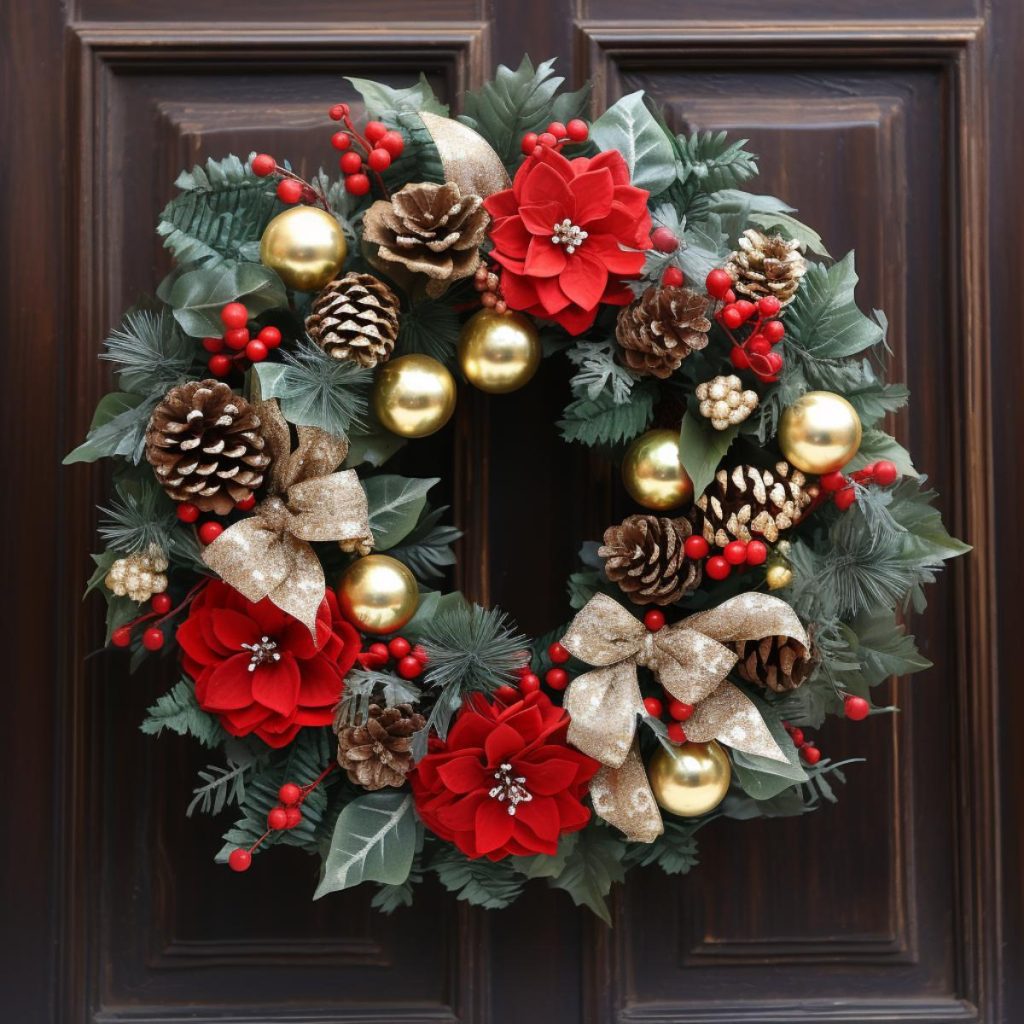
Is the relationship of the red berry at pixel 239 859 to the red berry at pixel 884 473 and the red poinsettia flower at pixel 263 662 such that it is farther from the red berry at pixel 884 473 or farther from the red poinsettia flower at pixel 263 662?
the red berry at pixel 884 473

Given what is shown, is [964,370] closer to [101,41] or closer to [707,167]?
[707,167]

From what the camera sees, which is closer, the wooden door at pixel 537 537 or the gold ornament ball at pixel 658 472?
the gold ornament ball at pixel 658 472

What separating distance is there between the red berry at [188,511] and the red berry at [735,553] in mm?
381

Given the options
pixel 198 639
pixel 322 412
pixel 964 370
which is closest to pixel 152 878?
pixel 198 639

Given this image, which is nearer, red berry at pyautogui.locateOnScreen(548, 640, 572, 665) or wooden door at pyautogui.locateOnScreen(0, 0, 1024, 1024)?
red berry at pyautogui.locateOnScreen(548, 640, 572, 665)

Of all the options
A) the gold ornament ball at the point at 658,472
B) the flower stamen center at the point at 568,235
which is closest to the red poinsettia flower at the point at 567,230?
the flower stamen center at the point at 568,235

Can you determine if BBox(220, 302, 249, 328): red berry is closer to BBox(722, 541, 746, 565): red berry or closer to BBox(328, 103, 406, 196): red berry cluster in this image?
BBox(328, 103, 406, 196): red berry cluster

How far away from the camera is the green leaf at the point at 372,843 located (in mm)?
711

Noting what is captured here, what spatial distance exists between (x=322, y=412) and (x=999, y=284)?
2.03 feet

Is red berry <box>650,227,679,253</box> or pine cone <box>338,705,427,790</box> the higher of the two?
red berry <box>650,227,679,253</box>

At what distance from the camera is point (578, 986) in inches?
34.3

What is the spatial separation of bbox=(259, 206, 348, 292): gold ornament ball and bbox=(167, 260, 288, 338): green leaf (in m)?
0.01

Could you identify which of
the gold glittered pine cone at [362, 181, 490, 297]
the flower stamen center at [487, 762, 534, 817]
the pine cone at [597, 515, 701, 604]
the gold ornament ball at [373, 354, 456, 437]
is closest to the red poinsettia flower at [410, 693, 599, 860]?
the flower stamen center at [487, 762, 534, 817]

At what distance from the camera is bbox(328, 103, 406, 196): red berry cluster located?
0.73m
